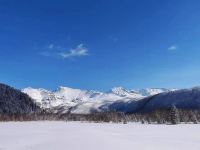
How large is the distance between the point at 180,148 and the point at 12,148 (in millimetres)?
24841

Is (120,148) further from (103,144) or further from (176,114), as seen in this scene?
(176,114)

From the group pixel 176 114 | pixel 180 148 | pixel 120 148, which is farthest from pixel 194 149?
pixel 176 114

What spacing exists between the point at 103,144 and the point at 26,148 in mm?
11877

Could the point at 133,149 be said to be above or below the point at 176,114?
below

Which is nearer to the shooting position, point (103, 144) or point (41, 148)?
point (41, 148)

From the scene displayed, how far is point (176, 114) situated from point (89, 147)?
151 metres

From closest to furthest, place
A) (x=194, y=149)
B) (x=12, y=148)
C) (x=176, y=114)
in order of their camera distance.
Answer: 1. (x=194, y=149)
2. (x=12, y=148)
3. (x=176, y=114)

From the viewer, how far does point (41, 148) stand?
176 ft

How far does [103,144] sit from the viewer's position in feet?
188

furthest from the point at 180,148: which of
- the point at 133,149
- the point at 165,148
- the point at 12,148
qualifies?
the point at 12,148

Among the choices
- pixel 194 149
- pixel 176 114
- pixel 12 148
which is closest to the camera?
pixel 194 149

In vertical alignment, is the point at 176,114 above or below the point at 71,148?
above

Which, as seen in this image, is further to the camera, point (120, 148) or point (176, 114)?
point (176, 114)

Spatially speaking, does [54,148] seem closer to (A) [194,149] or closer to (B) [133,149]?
(B) [133,149]
